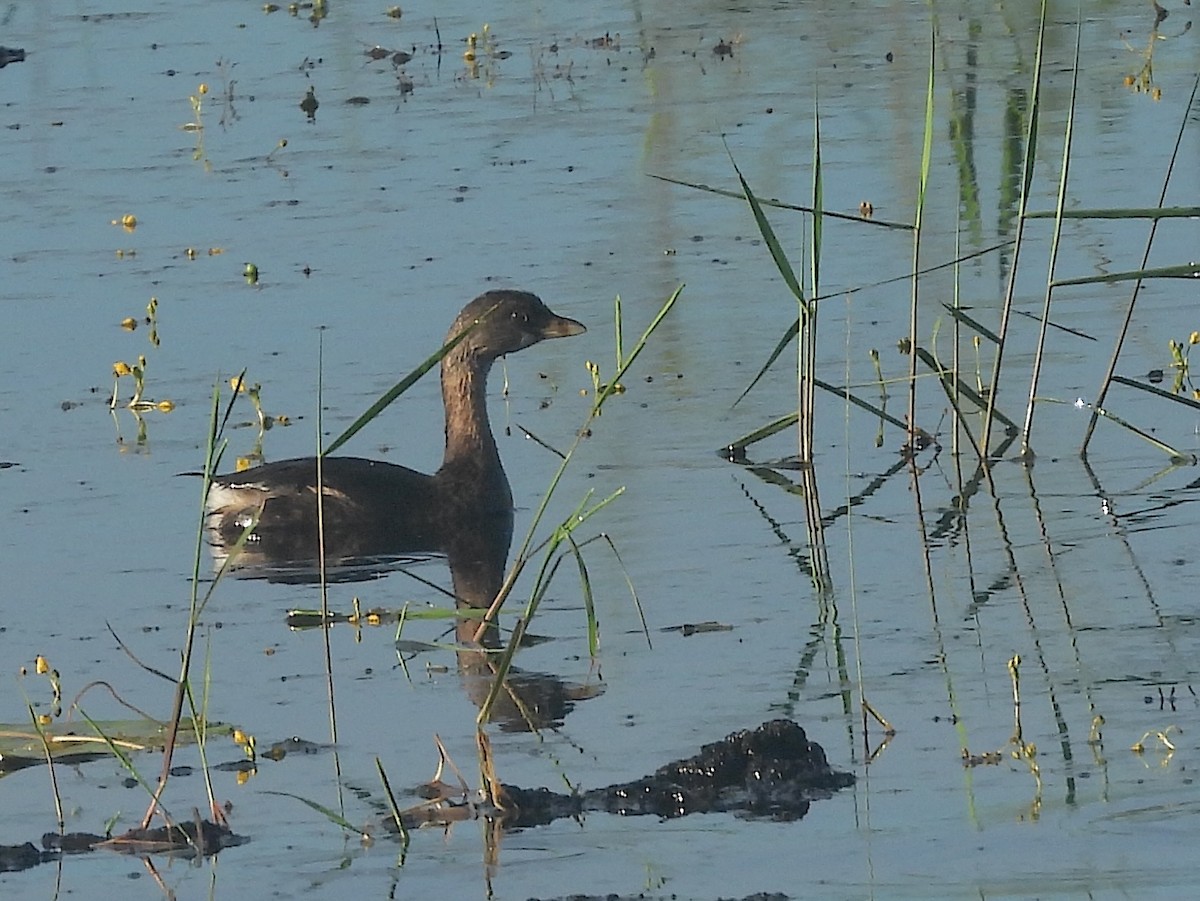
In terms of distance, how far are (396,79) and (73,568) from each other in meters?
9.82

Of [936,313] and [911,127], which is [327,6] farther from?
[936,313]

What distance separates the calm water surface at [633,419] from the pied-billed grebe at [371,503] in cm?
23

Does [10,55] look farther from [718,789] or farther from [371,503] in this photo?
[718,789]

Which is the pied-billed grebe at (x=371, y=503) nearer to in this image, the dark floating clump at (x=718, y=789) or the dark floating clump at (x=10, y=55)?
the dark floating clump at (x=718, y=789)

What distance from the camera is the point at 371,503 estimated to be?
1058 centimetres

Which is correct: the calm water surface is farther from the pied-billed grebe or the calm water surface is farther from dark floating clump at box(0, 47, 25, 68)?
the pied-billed grebe

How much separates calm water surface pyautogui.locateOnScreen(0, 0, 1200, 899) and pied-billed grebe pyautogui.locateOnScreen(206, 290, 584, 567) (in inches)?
9.2

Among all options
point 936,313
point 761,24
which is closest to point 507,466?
point 936,313

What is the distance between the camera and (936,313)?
12.5 meters

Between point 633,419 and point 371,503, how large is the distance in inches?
51.0

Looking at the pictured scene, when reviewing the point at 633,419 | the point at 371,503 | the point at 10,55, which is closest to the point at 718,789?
the point at 371,503

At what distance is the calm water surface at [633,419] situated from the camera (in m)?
6.73

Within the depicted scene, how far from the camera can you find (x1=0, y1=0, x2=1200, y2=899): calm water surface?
22.1 ft

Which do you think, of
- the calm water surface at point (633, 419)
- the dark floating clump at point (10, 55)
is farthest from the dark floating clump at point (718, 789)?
the dark floating clump at point (10, 55)
